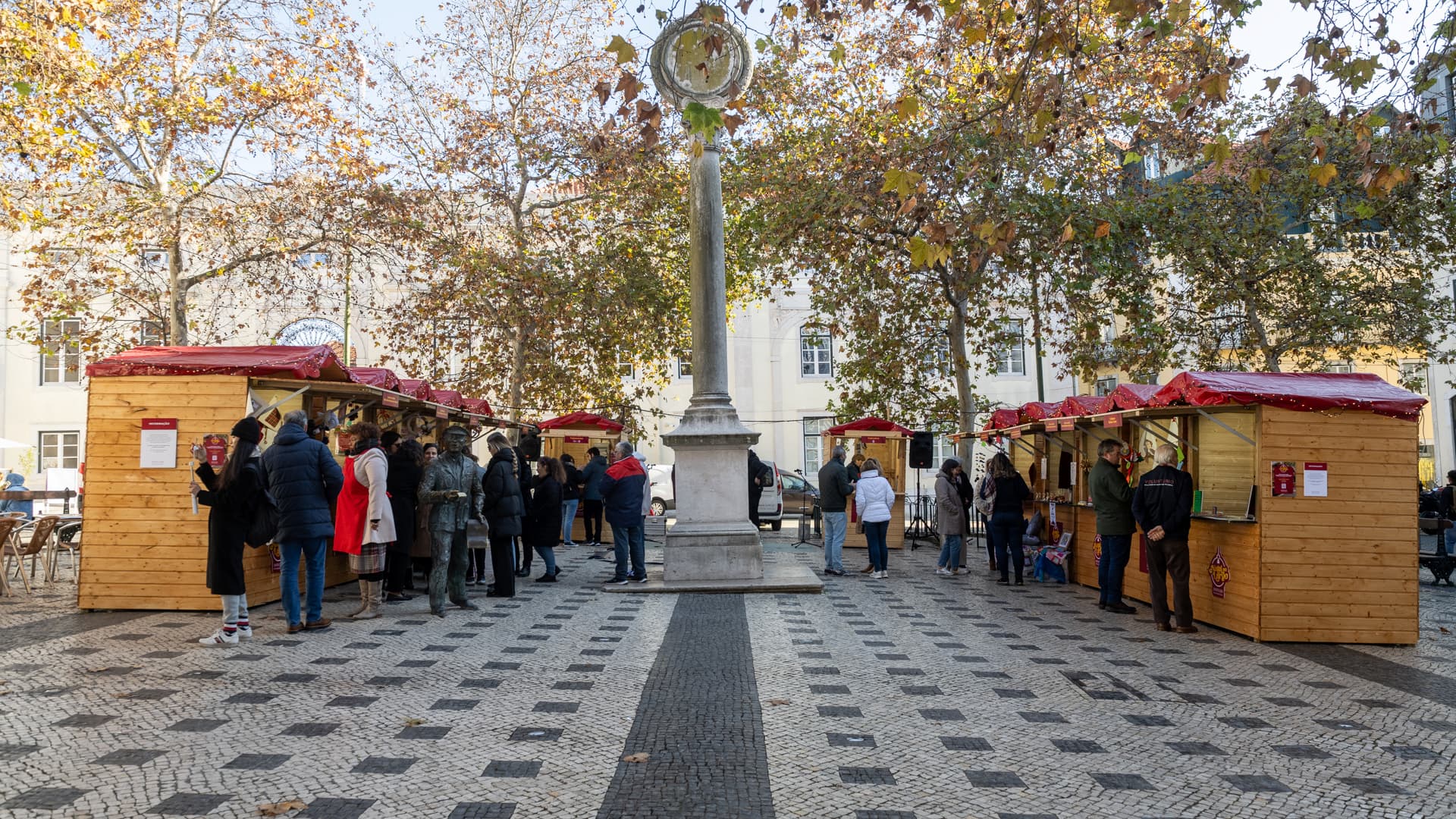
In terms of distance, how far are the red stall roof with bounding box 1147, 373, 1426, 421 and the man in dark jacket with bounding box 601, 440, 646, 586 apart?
600 cm

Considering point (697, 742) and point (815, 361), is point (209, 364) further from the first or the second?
point (815, 361)

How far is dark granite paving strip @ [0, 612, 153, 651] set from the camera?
8449 mm

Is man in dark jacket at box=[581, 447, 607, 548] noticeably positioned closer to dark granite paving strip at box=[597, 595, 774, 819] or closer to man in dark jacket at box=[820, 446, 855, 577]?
man in dark jacket at box=[820, 446, 855, 577]

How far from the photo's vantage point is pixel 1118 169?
22391mm

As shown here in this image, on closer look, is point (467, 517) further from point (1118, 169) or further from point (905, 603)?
point (1118, 169)

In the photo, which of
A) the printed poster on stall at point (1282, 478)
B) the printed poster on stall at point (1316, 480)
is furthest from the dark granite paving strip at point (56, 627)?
the printed poster on stall at point (1316, 480)

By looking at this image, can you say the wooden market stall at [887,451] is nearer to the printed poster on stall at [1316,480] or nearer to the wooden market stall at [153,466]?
the printed poster on stall at [1316,480]

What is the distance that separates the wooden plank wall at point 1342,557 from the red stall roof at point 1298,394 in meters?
0.36

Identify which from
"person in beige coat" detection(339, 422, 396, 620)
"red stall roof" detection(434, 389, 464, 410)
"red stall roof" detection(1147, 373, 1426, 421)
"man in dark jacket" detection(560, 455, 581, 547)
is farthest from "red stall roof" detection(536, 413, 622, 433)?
"red stall roof" detection(1147, 373, 1426, 421)

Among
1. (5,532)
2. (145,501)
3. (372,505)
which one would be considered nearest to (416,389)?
(145,501)

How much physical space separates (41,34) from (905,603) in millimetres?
12809

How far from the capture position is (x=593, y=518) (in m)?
21.0

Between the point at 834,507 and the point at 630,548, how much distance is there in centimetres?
307

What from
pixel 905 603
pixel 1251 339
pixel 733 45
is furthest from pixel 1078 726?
pixel 1251 339
